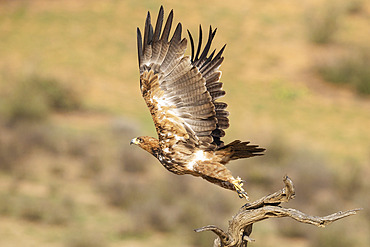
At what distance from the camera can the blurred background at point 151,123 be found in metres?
19.8

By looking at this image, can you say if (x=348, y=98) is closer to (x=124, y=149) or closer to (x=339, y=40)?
(x=339, y=40)

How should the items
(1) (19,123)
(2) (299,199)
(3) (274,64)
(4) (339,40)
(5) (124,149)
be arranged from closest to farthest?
1. (2) (299,199)
2. (5) (124,149)
3. (1) (19,123)
4. (3) (274,64)
5. (4) (339,40)

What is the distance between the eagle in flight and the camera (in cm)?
678

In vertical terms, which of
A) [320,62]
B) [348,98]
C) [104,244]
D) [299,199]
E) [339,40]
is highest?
[339,40]

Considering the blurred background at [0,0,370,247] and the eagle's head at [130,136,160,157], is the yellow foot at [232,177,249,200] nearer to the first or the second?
the eagle's head at [130,136,160,157]

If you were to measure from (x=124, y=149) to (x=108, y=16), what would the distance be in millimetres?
15000

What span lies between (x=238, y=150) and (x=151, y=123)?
1970 centimetres

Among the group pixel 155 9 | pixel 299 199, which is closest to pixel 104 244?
pixel 299 199

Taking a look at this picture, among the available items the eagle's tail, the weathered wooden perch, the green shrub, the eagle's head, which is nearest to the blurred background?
the green shrub

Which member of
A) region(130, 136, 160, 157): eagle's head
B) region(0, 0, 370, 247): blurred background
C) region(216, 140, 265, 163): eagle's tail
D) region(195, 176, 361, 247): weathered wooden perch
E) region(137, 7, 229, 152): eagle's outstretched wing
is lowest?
region(195, 176, 361, 247): weathered wooden perch

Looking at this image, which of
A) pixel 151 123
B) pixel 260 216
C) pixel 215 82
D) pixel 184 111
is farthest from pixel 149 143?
pixel 151 123

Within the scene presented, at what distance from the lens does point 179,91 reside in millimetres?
7258

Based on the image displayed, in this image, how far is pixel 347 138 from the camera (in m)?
26.7

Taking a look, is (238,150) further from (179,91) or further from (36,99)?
(36,99)
